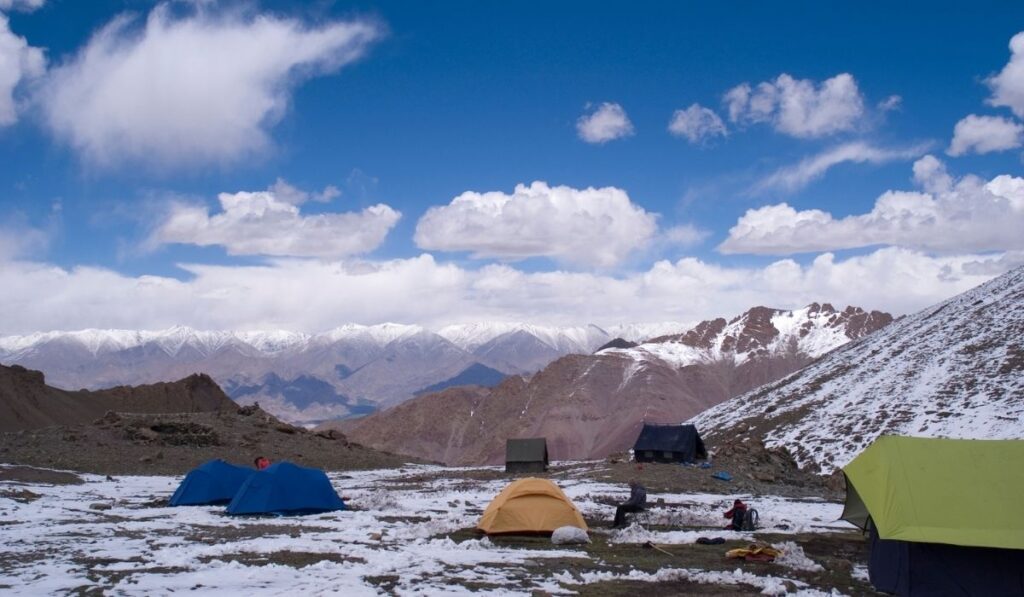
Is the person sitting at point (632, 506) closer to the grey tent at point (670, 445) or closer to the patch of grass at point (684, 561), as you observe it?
the patch of grass at point (684, 561)

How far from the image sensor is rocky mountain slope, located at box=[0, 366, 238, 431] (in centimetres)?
6775

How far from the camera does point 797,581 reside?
1478 centimetres

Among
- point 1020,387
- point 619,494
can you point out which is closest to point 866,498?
point 619,494

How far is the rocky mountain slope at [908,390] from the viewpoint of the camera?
61250 millimetres

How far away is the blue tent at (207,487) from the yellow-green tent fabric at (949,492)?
65.6 ft

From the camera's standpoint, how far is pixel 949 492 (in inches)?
542

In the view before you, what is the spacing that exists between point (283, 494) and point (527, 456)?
2965 cm

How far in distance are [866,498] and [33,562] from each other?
49.9ft

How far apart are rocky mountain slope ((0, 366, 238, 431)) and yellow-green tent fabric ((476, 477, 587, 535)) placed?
50766mm

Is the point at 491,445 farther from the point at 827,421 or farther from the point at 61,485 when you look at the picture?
the point at 61,485

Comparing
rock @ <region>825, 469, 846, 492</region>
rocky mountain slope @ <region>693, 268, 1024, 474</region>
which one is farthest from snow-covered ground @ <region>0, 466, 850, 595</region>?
rocky mountain slope @ <region>693, 268, 1024, 474</region>

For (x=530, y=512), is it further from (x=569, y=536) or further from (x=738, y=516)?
(x=738, y=516)

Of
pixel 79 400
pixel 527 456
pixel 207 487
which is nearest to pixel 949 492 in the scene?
pixel 207 487

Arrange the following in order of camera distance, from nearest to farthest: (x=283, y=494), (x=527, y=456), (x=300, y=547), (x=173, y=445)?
(x=300, y=547) → (x=283, y=494) → (x=173, y=445) → (x=527, y=456)
